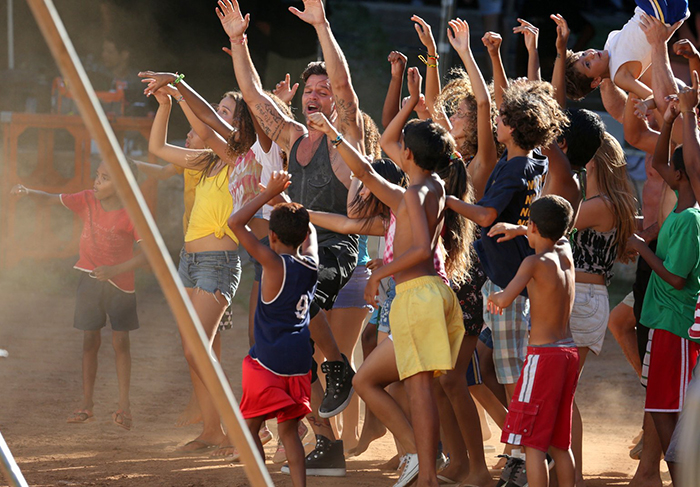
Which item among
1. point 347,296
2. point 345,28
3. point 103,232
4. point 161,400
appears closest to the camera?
point 347,296

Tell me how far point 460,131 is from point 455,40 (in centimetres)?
47

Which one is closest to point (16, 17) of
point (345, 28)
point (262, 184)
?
point (345, 28)

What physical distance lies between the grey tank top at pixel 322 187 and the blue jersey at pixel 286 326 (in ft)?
2.39

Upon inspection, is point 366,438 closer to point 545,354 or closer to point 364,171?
point 545,354

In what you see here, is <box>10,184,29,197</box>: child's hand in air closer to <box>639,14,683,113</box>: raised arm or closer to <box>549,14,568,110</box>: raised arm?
<box>549,14,568,110</box>: raised arm

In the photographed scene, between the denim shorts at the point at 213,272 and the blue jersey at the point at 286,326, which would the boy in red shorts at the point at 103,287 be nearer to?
the denim shorts at the point at 213,272

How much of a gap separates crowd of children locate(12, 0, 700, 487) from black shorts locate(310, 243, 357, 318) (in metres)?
0.01

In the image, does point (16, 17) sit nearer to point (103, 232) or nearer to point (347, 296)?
point (103, 232)

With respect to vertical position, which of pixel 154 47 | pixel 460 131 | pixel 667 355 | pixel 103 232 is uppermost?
pixel 154 47

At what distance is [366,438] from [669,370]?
5.67ft

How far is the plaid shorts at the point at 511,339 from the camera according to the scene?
3.93 m

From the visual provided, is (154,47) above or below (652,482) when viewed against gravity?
above

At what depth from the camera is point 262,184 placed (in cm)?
448

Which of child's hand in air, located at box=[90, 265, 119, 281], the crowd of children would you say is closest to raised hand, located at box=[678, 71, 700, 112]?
the crowd of children
